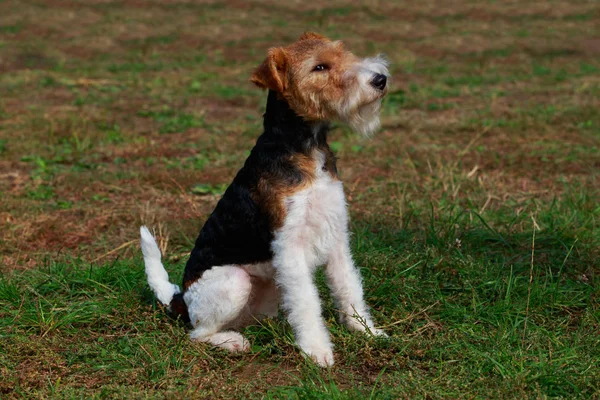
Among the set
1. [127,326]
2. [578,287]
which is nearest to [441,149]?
[578,287]

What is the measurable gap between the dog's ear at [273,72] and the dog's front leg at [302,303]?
899 millimetres

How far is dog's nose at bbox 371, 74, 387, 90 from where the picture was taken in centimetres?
362

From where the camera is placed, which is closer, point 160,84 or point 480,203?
point 480,203

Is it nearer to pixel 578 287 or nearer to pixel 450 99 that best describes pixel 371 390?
pixel 578 287

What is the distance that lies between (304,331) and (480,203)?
3.17 metres

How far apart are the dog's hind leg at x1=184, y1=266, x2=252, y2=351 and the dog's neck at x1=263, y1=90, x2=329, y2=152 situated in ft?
2.60

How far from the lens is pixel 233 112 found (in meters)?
10.9

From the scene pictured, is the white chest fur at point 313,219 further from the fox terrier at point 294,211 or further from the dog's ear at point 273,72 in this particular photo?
the dog's ear at point 273,72

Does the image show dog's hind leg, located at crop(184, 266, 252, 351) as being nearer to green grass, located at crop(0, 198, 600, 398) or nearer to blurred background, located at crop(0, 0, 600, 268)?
green grass, located at crop(0, 198, 600, 398)

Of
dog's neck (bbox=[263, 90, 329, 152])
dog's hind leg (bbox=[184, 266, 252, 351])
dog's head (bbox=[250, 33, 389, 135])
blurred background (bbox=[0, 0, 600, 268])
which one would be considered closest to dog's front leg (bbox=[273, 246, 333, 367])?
dog's hind leg (bbox=[184, 266, 252, 351])

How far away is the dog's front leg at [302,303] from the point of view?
371 cm

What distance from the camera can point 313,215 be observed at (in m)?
3.76

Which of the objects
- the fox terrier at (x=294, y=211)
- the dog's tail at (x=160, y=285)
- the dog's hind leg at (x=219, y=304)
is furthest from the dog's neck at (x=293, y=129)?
the dog's tail at (x=160, y=285)

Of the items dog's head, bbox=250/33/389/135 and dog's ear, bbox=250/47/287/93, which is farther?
dog's ear, bbox=250/47/287/93
